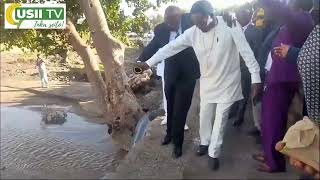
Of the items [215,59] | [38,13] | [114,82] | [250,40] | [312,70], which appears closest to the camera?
[312,70]

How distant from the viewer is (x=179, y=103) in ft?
15.5

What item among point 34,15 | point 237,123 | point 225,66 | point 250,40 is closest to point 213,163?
point 225,66

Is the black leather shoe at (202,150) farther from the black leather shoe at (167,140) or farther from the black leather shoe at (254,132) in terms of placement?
the black leather shoe at (254,132)

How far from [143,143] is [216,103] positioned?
157 centimetres

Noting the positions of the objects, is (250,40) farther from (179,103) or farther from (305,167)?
(305,167)

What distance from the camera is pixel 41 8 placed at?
10.9m

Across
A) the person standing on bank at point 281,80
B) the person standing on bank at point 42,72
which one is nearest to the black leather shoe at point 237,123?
the person standing on bank at point 281,80

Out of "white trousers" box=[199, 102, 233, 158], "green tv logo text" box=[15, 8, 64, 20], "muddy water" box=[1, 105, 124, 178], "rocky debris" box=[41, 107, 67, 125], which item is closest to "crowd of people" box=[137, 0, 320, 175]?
"white trousers" box=[199, 102, 233, 158]

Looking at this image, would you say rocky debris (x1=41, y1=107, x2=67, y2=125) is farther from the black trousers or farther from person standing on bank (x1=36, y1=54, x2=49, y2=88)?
the black trousers

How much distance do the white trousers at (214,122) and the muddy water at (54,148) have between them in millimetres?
4545

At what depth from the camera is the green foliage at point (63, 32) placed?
435 inches

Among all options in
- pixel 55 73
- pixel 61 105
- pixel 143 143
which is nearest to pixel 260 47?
pixel 143 143

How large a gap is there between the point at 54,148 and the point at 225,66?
26.0 ft

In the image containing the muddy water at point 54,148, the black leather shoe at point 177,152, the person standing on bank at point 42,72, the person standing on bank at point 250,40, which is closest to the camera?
the black leather shoe at point 177,152
